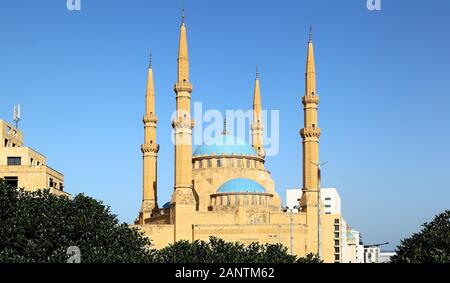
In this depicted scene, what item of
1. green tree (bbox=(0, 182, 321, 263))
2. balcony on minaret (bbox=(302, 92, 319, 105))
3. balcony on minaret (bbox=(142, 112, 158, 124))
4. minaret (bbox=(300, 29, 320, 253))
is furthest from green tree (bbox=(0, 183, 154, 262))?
balcony on minaret (bbox=(142, 112, 158, 124))

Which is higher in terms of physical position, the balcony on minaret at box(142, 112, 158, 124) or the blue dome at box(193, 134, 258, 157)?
the balcony on minaret at box(142, 112, 158, 124)

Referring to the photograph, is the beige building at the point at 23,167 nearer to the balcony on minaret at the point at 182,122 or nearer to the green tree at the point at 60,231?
the balcony on minaret at the point at 182,122

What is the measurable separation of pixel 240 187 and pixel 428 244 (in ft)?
126

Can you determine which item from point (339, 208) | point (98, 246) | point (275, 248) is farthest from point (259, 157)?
point (339, 208)

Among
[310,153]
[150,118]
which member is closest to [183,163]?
[310,153]

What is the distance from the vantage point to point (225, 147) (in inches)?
4124

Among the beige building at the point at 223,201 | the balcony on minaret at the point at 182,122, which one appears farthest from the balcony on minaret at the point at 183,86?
the balcony on minaret at the point at 182,122

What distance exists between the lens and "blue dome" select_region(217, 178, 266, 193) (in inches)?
3620

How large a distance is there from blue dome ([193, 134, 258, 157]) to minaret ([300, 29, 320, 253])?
52.3ft

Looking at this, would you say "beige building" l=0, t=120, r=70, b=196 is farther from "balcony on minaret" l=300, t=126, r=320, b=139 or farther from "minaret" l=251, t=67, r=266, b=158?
"minaret" l=251, t=67, r=266, b=158

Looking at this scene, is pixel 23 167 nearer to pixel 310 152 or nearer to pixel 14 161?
pixel 14 161
